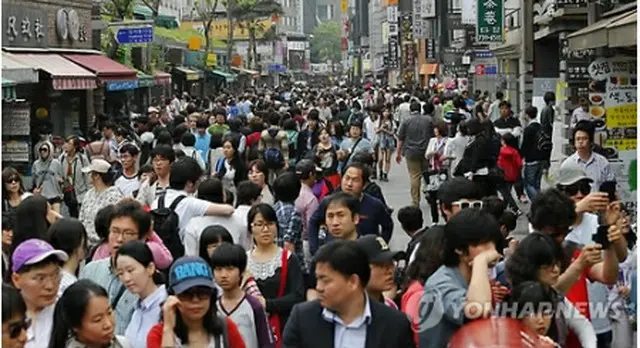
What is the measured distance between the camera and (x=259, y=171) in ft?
33.7

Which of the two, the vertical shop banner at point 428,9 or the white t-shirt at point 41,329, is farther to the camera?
the vertical shop banner at point 428,9

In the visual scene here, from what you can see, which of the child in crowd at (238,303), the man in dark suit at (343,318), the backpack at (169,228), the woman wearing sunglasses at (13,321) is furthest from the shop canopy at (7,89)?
the man in dark suit at (343,318)

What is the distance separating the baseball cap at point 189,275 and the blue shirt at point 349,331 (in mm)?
630

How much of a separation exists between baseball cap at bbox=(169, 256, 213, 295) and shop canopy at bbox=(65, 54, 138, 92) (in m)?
21.2

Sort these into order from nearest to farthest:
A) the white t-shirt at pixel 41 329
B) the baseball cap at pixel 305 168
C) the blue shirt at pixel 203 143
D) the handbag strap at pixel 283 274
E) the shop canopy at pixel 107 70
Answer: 1. the white t-shirt at pixel 41 329
2. the handbag strap at pixel 283 274
3. the baseball cap at pixel 305 168
4. the blue shirt at pixel 203 143
5. the shop canopy at pixel 107 70

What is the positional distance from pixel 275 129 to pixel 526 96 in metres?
16.0

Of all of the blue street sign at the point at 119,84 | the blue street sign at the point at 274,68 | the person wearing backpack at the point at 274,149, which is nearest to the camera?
the person wearing backpack at the point at 274,149

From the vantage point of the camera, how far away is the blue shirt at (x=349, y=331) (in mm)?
4883

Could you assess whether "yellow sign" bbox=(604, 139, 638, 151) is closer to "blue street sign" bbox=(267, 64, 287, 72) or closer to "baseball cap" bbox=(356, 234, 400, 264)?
"baseball cap" bbox=(356, 234, 400, 264)

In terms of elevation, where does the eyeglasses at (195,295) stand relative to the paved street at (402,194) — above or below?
above

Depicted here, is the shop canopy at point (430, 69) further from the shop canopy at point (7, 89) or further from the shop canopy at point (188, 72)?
the shop canopy at point (7, 89)

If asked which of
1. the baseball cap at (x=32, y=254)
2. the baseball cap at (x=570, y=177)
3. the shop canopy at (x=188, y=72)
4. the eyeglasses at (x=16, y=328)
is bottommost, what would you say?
the eyeglasses at (x=16, y=328)

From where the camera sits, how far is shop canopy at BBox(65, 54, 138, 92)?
2671cm

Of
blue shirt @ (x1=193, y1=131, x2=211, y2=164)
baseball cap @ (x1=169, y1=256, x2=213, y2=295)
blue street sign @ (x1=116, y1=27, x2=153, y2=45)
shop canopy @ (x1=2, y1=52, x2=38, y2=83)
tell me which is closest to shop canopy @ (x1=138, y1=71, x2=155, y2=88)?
blue street sign @ (x1=116, y1=27, x2=153, y2=45)
